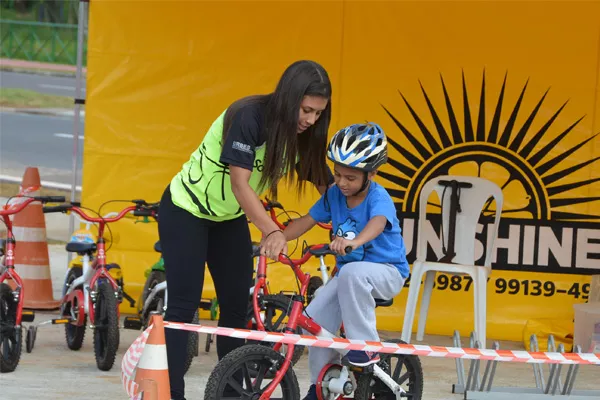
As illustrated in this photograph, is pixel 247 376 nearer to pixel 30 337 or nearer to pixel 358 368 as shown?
pixel 358 368

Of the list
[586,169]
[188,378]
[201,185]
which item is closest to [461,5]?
[586,169]

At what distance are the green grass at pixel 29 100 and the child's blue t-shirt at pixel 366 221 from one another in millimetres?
21744

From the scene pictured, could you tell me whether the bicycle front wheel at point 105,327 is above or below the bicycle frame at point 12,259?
below

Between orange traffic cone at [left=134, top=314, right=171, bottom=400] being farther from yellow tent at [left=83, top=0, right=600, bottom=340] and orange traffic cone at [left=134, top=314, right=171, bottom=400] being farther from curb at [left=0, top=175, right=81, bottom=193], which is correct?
curb at [left=0, top=175, right=81, bottom=193]

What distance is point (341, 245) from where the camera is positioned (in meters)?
4.68

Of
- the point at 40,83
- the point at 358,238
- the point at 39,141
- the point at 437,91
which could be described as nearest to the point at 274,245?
the point at 358,238

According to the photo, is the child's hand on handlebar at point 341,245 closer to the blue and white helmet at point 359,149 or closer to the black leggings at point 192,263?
the blue and white helmet at point 359,149

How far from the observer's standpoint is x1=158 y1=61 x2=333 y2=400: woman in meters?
4.81

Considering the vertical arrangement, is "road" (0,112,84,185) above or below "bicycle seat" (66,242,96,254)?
above

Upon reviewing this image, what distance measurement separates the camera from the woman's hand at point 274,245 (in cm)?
476

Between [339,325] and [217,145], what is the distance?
98cm

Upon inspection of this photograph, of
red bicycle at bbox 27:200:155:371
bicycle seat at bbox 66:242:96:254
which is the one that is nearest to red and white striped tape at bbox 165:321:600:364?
red bicycle at bbox 27:200:155:371

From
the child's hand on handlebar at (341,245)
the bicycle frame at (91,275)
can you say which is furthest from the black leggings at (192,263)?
the bicycle frame at (91,275)

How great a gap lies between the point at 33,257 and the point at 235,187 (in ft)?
14.6
